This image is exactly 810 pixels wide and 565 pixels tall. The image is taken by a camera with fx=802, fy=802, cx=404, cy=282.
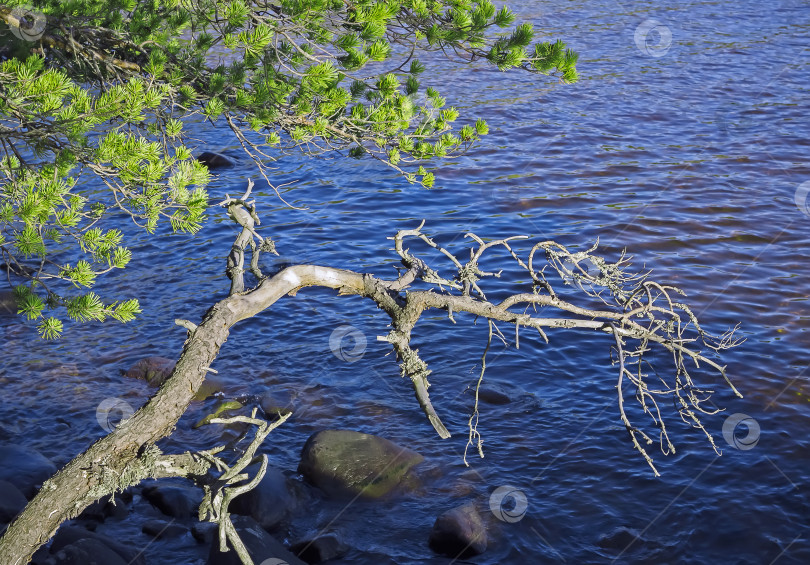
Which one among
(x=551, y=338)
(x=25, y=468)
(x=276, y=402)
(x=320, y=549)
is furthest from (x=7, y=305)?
(x=551, y=338)

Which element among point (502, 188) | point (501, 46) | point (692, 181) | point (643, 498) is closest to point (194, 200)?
point (501, 46)

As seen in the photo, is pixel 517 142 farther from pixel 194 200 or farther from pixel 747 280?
pixel 194 200

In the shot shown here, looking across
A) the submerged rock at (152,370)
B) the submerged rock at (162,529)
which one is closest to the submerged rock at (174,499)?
the submerged rock at (162,529)

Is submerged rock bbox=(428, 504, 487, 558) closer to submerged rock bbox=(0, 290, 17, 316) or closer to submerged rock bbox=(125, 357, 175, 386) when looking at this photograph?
submerged rock bbox=(125, 357, 175, 386)

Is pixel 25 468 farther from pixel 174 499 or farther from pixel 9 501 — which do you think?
pixel 174 499

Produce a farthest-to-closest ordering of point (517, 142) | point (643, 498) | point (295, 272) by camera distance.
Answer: point (517, 142)
point (643, 498)
point (295, 272)

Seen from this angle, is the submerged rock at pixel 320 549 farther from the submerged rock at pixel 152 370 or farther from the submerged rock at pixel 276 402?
the submerged rock at pixel 152 370

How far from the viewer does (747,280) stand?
40.5 ft

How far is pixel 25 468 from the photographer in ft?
27.2

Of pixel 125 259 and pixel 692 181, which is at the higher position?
pixel 125 259

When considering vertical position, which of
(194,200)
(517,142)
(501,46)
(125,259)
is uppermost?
(501,46)

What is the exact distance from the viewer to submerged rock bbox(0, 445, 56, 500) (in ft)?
26.5

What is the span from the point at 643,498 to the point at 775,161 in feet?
35.9

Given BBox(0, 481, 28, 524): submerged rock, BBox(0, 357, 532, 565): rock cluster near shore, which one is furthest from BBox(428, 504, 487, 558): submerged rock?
BBox(0, 481, 28, 524): submerged rock
